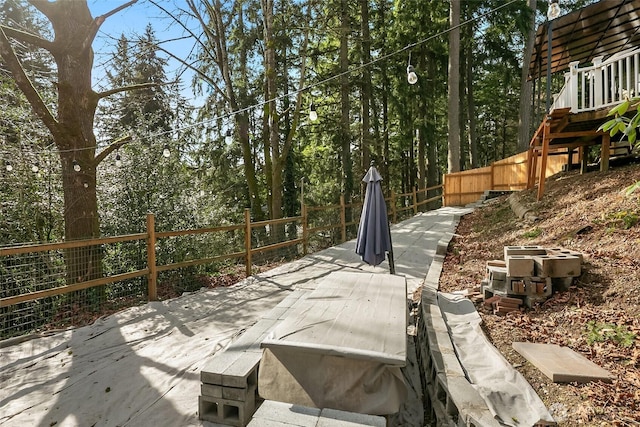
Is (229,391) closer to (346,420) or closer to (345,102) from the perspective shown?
(346,420)

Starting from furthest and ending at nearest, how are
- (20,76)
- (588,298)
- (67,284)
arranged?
(20,76), (67,284), (588,298)

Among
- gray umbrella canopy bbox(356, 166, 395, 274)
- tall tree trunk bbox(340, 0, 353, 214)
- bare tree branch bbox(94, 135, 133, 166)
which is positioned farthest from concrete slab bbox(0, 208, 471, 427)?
tall tree trunk bbox(340, 0, 353, 214)

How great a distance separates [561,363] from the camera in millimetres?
2410

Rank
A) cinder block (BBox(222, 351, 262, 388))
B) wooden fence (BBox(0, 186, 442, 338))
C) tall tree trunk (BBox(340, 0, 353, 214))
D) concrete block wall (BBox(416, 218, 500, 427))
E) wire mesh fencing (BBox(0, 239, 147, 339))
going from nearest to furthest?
1. concrete block wall (BBox(416, 218, 500, 427))
2. cinder block (BBox(222, 351, 262, 388))
3. wooden fence (BBox(0, 186, 442, 338))
4. wire mesh fencing (BBox(0, 239, 147, 339))
5. tall tree trunk (BBox(340, 0, 353, 214))

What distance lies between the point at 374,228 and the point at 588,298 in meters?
2.53

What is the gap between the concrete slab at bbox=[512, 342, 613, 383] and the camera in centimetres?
224

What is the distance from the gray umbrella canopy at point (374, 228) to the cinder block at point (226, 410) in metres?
2.92

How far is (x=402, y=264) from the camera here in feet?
22.5

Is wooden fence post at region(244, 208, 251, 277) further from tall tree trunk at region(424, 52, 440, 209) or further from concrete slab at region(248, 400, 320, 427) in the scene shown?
tall tree trunk at region(424, 52, 440, 209)

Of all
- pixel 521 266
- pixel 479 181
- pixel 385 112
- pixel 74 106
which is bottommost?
pixel 521 266

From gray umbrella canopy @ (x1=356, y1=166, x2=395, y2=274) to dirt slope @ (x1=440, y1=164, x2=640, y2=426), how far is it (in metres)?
0.97

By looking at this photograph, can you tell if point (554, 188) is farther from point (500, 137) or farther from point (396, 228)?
point (500, 137)

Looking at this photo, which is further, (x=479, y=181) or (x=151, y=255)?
(x=479, y=181)

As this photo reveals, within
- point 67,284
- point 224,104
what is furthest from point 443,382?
point 224,104
